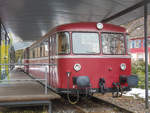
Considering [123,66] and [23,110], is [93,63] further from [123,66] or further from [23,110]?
[23,110]

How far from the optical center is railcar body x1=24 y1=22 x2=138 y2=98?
818cm

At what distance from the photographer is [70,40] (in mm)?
8320

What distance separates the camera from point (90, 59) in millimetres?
8367

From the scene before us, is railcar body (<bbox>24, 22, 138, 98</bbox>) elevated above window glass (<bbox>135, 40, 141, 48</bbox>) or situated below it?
below

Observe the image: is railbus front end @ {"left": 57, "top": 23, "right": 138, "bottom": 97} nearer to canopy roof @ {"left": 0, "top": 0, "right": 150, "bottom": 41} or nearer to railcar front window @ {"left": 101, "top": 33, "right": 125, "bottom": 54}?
railcar front window @ {"left": 101, "top": 33, "right": 125, "bottom": 54}

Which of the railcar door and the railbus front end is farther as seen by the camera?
the railcar door

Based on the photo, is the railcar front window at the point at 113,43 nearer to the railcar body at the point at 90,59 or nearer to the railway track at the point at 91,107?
the railcar body at the point at 90,59

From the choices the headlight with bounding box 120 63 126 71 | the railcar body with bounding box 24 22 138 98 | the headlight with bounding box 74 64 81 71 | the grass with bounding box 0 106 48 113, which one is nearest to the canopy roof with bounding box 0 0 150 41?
the railcar body with bounding box 24 22 138 98

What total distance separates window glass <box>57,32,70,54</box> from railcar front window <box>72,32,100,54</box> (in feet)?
0.69

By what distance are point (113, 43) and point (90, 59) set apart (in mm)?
1183

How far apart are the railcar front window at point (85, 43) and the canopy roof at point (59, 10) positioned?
5.14 feet

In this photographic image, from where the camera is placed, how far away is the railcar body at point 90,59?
322 inches

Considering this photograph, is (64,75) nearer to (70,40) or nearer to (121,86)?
(70,40)

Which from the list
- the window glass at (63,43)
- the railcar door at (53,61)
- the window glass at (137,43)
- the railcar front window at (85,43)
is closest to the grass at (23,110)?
the railcar door at (53,61)
